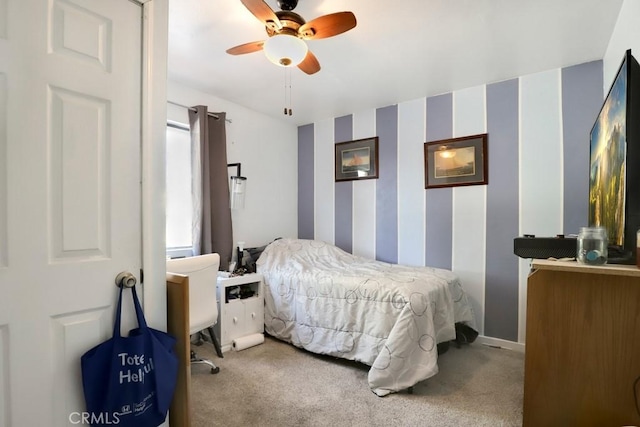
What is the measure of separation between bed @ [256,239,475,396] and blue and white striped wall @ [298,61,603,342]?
1.11ft

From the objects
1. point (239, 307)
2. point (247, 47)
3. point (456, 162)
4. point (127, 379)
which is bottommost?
point (239, 307)

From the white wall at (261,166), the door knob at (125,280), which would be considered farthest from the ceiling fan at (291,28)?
the white wall at (261,166)

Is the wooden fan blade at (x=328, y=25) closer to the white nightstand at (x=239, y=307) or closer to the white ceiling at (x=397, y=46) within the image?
the white ceiling at (x=397, y=46)

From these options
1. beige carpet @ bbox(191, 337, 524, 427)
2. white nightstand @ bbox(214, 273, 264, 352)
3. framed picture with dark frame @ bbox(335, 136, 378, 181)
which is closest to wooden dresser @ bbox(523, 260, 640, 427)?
beige carpet @ bbox(191, 337, 524, 427)

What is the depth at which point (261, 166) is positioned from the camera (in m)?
3.87

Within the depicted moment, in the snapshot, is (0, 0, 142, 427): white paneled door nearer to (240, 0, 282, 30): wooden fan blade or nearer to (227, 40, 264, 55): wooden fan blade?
(240, 0, 282, 30): wooden fan blade

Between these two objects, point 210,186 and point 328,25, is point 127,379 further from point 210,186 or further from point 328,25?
point 210,186

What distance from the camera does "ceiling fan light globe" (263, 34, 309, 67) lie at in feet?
5.90

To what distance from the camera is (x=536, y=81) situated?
279cm

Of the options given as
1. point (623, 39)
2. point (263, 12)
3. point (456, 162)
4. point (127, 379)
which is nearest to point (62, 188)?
point (127, 379)

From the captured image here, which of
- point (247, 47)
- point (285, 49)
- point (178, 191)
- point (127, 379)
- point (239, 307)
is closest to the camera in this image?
point (127, 379)

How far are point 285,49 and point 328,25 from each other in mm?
267

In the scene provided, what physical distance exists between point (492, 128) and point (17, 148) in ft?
10.7

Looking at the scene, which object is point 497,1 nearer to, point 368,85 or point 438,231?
point 368,85
